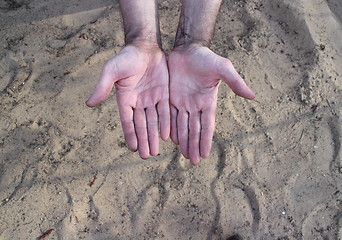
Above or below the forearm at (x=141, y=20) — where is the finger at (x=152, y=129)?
below

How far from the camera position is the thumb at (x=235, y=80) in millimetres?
2199

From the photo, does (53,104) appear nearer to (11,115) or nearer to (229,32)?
(11,115)

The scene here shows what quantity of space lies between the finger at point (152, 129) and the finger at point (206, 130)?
29 centimetres

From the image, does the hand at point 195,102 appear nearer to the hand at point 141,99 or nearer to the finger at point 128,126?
the hand at point 141,99

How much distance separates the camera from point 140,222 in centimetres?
270

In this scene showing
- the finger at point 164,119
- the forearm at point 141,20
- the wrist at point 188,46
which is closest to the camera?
the finger at point 164,119

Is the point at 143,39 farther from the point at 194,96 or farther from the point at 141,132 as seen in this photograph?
the point at 141,132

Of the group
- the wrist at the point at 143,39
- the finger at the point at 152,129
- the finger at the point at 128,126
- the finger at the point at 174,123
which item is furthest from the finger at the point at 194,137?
the wrist at the point at 143,39

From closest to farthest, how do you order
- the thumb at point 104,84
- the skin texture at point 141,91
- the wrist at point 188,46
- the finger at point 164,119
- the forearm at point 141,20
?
the thumb at point 104,84, the skin texture at point 141,91, the finger at point 164,119, the wrist at point 188,46, the forearm at point 141,20

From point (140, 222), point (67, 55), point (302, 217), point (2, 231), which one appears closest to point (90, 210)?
point (140, 222)


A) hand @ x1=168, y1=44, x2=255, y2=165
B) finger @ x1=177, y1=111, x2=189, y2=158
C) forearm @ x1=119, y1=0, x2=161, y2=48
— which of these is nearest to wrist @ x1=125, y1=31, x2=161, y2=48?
forearm @ x1=119, y1=0, x2=161, y2=48

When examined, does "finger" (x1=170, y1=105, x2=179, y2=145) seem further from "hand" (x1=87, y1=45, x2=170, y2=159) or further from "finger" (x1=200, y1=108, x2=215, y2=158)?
"finger" (x1=200, y1=108, x2=215, y2=158)

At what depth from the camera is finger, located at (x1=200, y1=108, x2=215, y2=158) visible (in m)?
2.43

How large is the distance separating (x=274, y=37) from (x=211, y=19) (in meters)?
0.69
